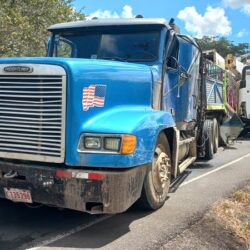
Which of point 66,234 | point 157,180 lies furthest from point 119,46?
point 66,234

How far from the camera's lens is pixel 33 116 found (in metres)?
5.45

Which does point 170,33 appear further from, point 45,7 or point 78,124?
point 45,7

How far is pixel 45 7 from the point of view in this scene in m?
19.2

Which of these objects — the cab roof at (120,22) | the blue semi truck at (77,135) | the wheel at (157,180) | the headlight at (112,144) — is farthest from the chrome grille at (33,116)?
the cab roof at (120,22)

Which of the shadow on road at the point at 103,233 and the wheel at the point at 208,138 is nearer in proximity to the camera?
the shadow on road at the point at 103,233

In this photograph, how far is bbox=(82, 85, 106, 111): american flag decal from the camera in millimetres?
5484

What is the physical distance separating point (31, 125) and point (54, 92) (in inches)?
17.8

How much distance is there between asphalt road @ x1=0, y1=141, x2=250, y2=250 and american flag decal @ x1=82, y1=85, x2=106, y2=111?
4.75 feet

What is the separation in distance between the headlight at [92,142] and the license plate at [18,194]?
82 cm

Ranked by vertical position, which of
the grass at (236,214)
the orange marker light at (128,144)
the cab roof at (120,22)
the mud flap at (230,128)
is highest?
the cab roof at (120,22)

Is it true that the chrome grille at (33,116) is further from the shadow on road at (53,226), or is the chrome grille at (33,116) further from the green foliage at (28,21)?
the green foliage at (28,21)

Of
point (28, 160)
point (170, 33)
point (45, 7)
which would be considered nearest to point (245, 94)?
point (45, 7)

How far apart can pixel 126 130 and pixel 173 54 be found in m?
2.65

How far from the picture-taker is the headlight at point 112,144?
5.28m
